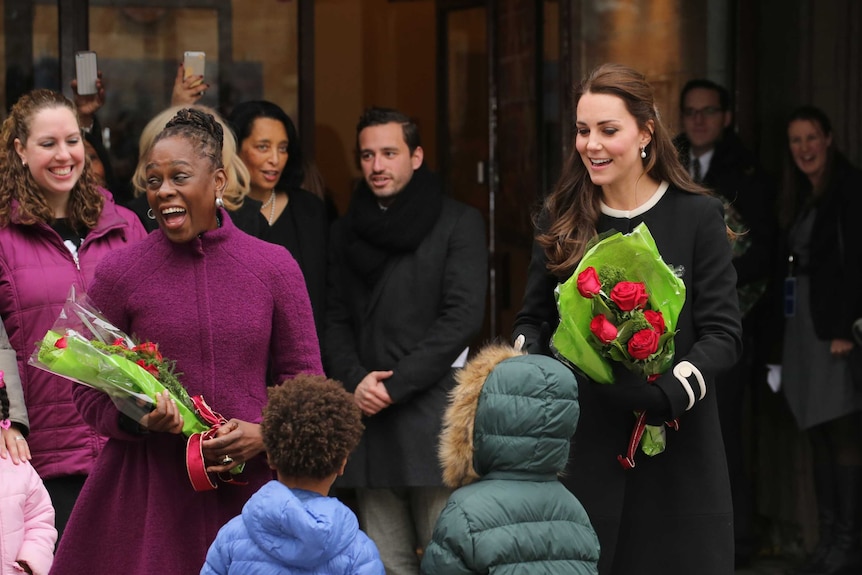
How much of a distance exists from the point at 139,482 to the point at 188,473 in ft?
0.47

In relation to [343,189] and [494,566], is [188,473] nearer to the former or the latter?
[494,566]

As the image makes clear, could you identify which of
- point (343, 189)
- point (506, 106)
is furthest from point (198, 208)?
point (343, 189)

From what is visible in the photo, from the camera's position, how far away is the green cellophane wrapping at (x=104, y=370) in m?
3.65

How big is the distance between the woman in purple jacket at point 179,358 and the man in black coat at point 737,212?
356 cm

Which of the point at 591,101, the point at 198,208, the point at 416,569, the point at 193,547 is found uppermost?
the point at 591,101

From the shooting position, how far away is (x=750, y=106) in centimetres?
764

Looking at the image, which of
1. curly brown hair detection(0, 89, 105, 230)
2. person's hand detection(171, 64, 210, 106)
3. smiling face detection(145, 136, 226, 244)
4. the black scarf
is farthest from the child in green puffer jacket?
person's hand detection(171, 64, 210, 106)

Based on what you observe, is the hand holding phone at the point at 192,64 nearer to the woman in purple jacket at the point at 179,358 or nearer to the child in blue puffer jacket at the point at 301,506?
the woman in purple jacket at the point at 179,358

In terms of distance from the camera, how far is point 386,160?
608 cm

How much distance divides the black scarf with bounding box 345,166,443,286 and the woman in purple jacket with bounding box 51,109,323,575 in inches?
79.8

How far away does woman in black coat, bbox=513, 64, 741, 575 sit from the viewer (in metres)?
4.05

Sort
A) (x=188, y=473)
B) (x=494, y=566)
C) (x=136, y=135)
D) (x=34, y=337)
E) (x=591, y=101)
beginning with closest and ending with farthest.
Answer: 1. (x=494, y=566)
2. (x=188, y=473)
3. (x=591, y=101)
4. (x=34, y=337)
5. (x=136, y=135)

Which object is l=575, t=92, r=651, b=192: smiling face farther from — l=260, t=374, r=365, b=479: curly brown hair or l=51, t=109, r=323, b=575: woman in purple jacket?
l=260, t=374, r=365, b=479: curly brown hair

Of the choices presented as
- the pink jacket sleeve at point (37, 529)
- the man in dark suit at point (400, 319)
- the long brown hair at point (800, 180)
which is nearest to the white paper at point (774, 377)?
the long brown hair at point (800, 180)
